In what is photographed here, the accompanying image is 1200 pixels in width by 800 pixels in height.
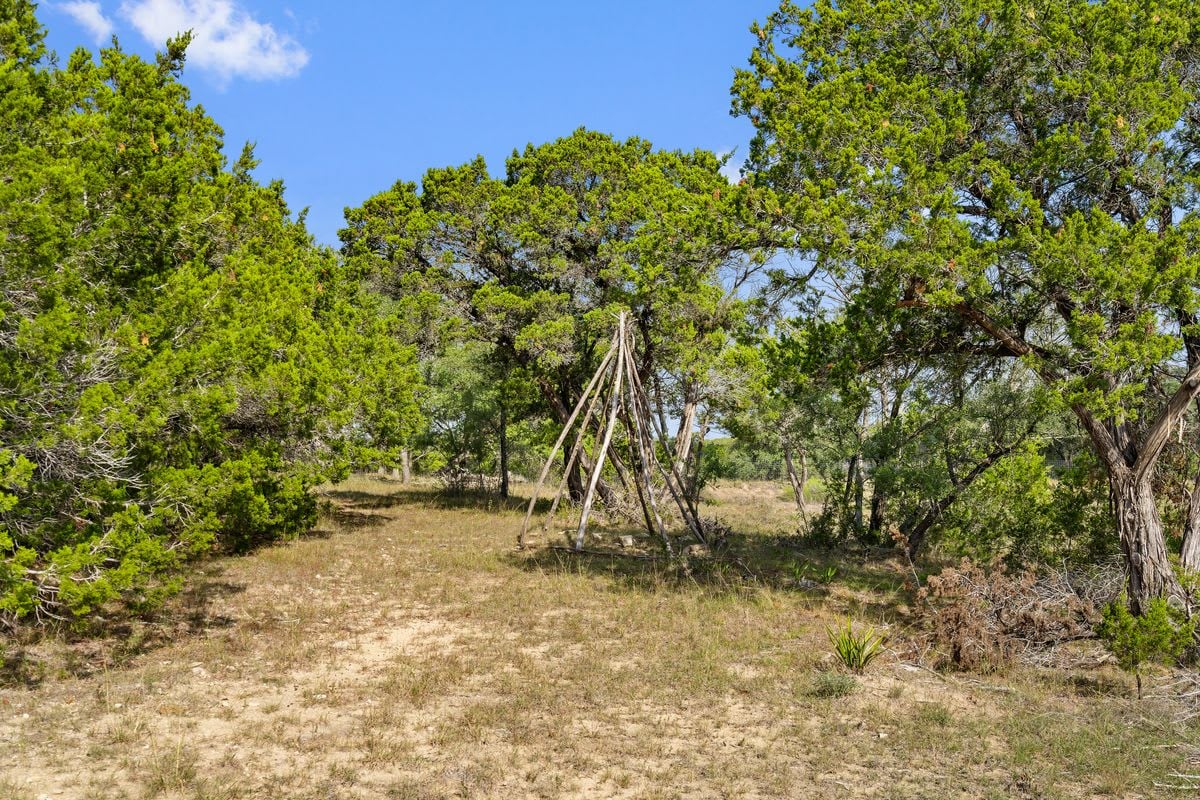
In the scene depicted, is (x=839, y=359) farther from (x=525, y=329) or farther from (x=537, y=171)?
(x=537, y=171)

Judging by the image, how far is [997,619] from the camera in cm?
936

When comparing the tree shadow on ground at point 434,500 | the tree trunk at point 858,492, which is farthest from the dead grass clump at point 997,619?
the tree shadow on ground at point 434,500

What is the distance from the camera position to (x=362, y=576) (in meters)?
13.6

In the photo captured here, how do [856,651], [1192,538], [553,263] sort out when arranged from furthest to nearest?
[553,263]
[1192,538]
[856,651]

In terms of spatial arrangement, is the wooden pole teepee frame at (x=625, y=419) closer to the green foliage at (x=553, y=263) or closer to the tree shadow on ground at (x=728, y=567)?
the tree shadow on ground at (x=728, y=567)

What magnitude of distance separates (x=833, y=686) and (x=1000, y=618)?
2.70 m

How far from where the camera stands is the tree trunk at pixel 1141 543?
9148 mm

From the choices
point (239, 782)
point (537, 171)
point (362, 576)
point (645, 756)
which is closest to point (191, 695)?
point (239, 782)

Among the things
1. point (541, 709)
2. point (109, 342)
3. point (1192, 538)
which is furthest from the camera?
point (1192, 538)

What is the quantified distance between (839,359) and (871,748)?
594 cm

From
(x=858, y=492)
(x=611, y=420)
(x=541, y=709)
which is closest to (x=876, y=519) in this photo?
(x=858, y=492)

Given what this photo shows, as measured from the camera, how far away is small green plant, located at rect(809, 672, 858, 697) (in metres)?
7.92

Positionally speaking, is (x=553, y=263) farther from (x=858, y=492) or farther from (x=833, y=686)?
(x=833, y=686)

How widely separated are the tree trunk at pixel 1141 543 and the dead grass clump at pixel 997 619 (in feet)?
1.73
